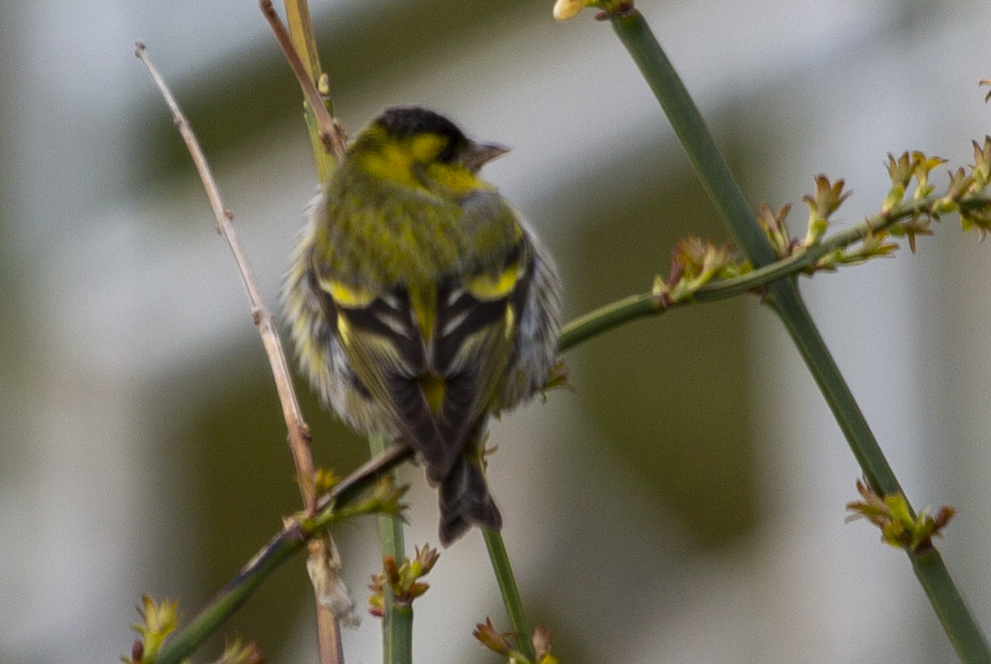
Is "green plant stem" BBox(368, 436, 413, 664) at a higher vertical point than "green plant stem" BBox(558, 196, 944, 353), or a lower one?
lower

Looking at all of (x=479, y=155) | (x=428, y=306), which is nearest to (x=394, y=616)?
(x=428, y=306)

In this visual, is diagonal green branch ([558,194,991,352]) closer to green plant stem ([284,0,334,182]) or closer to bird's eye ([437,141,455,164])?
green plant stem ([284,0,334,182])

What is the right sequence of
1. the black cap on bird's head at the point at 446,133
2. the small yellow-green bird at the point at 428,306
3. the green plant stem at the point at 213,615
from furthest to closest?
the black cap on bird's head at the point at 446,133, the small yellow-green bird at the point at 428,306, the green plant stem at the point at 213,615

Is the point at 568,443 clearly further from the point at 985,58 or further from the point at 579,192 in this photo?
the point at 985,58

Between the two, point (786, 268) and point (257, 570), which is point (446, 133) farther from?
point (257, 570)

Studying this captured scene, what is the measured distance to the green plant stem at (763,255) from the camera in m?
1.00

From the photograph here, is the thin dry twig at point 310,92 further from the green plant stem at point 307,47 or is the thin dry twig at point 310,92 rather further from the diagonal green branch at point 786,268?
the diagonal green branch at point 786,268

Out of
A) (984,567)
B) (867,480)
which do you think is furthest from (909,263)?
(867,480)

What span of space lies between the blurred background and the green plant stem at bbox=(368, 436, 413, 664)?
2.10 metres

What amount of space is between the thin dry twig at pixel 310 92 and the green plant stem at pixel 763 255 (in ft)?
1.00

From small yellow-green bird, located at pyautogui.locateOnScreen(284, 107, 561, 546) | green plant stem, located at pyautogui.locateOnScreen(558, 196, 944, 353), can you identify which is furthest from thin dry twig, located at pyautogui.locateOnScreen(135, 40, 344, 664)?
green plant stem, located at pyautogui.locateOnScreen(558, 196, 944, 353)

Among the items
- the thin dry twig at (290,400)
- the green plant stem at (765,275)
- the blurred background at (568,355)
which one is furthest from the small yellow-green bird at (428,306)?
the blurred background at (568,355)

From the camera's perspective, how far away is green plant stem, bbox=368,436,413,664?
1.03m

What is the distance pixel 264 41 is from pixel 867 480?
3.82 m
